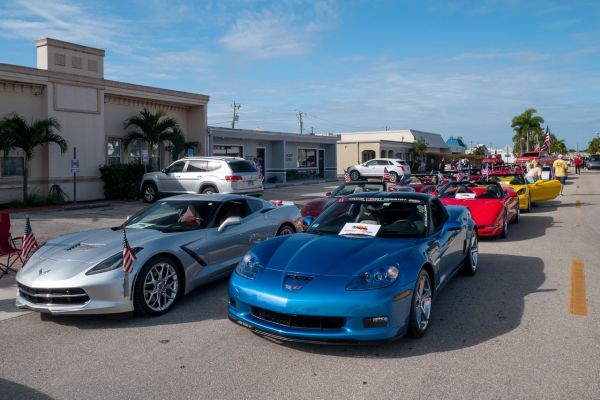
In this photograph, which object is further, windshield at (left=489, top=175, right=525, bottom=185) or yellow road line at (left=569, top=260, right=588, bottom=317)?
windshield at (left=489, top=175, right=525, bottom=185)

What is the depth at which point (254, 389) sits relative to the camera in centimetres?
392

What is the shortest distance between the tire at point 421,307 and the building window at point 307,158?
3200cm

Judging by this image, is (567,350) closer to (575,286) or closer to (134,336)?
(575,286)

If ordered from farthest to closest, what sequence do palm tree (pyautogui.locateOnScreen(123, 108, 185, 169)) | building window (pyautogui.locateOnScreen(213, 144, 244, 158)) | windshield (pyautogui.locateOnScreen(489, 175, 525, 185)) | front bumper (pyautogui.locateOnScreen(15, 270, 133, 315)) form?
building window (pyautogui.locateOnScreen(213, 144, 244, 158)), palm tree (pyautogui.locateOnScreen(123, 108, 185, 169)), windshield (pyautogui.locateOnScreen(489, 175, 525, 185)), front bumper (pyautogui.locateOnScreen(15, 270, 133, 315))

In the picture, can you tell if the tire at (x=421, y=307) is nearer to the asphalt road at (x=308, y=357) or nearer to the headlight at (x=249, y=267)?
the asphalt road at (x=308, y=357)

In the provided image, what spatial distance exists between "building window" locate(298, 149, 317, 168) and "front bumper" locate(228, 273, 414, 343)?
32.6 metres

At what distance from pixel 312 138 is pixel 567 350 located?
32.6 m

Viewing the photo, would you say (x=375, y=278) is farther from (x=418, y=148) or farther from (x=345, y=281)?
(x=418, y=148)

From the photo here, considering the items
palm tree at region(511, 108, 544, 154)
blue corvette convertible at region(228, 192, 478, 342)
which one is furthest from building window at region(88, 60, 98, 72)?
palm tree at region(511, 108, 544, 154)

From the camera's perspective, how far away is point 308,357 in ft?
14.8

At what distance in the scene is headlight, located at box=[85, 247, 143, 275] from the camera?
5.39m

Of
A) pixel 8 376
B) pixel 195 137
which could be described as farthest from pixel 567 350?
pixel 195 137

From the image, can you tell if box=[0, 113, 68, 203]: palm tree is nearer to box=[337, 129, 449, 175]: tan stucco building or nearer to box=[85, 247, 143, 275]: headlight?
box=[85, 247, 143, 275]: headlight

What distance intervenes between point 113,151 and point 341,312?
19.9 m
